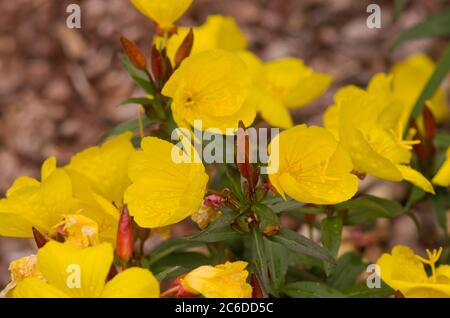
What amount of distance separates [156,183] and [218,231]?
168mm

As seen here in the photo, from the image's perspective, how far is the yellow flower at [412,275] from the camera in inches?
62.9

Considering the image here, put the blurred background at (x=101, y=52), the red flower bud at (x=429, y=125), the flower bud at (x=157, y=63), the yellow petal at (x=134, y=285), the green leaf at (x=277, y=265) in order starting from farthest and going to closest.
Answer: the blurred background at (x=101, y=52)
the red flower bud at (x=429, y=125)
the flower bud at (x=157, y=63)
the green leaf at (x=277, y=265)
the yellow petal at (x=134, y=285)

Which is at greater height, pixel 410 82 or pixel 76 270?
pixel 410 82

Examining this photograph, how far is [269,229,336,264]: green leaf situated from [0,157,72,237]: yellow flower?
46 centimetres

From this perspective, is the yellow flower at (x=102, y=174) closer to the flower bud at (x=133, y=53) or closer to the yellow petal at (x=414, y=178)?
the flower bud at (x=133, y=53)

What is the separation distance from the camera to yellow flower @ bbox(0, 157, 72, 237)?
65.3 inches

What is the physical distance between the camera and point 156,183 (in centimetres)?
167

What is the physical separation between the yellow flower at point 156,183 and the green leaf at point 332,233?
398mm

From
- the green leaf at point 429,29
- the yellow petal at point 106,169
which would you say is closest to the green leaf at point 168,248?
the yellow petal at point 106,169

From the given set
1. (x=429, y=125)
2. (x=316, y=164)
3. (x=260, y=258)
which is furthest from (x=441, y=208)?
(x=260, y=258)

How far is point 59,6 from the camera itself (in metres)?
3.89

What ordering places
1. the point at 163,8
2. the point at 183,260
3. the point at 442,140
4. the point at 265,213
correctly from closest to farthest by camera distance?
the point at 265,213 < the point at 163,8 < the point at 183,260 < the point at 442,140

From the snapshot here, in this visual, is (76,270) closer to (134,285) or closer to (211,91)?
(134,285)
